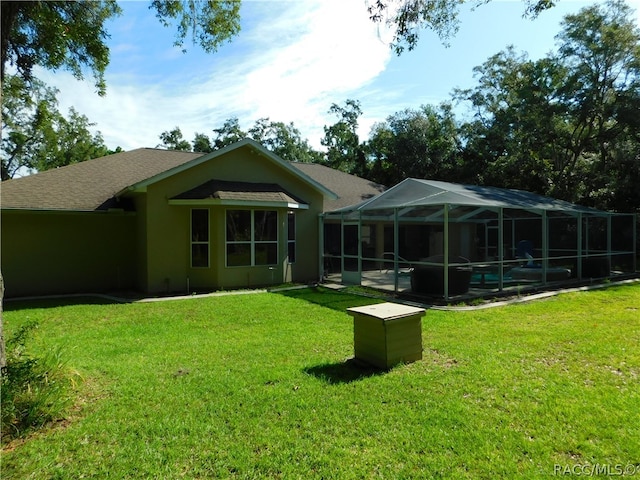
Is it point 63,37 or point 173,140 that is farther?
point 173,140

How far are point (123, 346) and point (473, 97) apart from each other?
27224 millimetres

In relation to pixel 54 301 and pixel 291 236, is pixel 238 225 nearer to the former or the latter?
pixel 291 236

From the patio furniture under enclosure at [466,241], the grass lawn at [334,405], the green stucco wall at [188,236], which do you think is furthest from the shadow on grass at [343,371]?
the green stucco wall at [188,236]

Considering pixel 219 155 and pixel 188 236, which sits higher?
pixel 219 155

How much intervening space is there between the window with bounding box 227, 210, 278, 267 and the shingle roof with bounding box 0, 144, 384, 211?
215 centimetres

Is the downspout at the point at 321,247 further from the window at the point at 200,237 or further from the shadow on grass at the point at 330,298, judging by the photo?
the window at the point at 200,237

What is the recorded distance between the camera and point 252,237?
501 inches

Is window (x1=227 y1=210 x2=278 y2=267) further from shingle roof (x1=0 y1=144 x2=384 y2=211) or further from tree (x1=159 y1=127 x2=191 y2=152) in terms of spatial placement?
tree (x1=159 y1=127 x2=191 y2=152)

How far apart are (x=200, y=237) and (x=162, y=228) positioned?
3.67 ft

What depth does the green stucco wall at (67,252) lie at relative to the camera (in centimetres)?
1148

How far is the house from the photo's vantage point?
11.6m

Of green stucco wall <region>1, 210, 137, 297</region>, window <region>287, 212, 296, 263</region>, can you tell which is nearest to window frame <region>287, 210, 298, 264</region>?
window <region>287, 212, 296, 263</region>

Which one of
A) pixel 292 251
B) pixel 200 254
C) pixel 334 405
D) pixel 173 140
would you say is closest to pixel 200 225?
pixel 200 254

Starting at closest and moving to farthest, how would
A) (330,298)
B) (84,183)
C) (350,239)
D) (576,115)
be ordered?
1. (330,298)
2. (84,183)
3. (350,239)
4. (576,115)
